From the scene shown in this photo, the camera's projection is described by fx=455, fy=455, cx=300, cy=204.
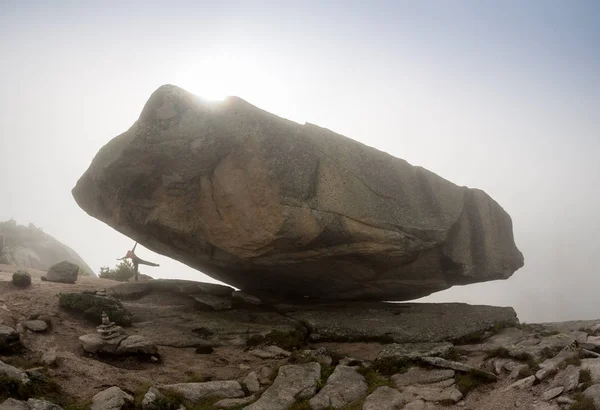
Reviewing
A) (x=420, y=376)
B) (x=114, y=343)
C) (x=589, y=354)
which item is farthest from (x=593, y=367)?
(x=114, y=343)

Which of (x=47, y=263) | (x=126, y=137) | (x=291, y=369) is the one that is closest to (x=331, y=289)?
(x=291, y=369)

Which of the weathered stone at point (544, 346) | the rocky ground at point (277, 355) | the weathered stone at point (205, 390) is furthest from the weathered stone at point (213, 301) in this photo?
the weathered stone at point (544, 346)

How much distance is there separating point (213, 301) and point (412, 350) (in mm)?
10358

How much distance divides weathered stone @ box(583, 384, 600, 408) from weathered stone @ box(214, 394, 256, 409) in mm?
9483

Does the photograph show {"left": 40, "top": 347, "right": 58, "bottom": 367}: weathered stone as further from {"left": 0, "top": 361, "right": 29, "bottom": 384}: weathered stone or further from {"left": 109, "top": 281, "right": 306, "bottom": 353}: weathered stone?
{"left": 109, "top": 281, "right": 306, "bottom": 353}: weathered stone

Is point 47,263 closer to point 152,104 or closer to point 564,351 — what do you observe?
point 152,104

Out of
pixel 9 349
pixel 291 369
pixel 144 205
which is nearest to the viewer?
pixel 9 349

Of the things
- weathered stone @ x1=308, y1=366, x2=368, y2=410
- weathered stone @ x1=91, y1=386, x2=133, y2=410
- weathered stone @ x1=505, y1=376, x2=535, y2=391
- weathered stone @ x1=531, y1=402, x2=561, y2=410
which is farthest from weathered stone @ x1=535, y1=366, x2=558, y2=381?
weathered stone @ x1=91, y1=386, x2=133, y2=410

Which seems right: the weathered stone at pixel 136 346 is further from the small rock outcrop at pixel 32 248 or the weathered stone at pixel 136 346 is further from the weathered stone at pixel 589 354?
the small rock outcrop at pixel 32 248

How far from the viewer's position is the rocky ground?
44.0 ft

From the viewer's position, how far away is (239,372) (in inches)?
666

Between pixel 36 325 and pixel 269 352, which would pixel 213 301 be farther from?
pixel 36 325

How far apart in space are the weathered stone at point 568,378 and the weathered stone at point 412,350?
456 centimetres

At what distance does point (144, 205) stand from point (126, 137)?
3.29 m
